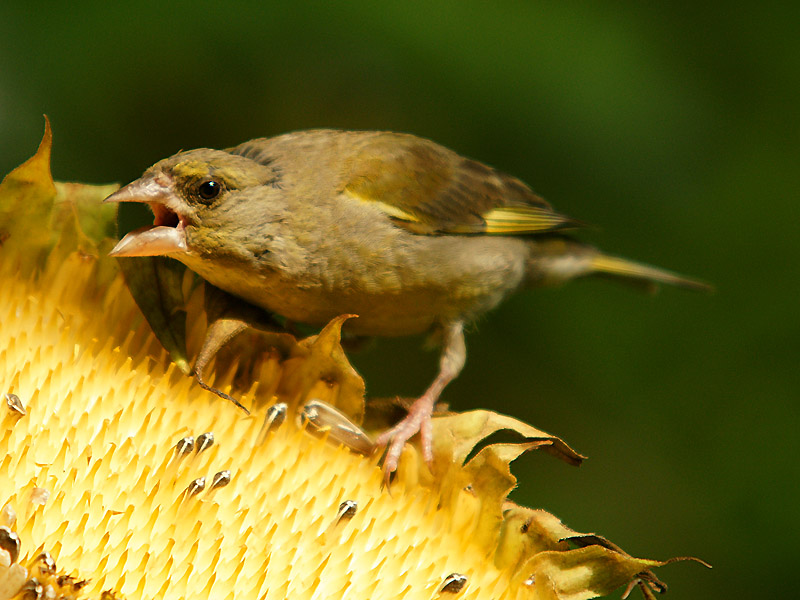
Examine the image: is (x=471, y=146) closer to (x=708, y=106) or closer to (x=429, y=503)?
(x=708, y=106)

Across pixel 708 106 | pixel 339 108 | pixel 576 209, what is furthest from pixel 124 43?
pixel 708 106

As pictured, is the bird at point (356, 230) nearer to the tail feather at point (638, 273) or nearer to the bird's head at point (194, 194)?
the bird's head at point (194, 194)

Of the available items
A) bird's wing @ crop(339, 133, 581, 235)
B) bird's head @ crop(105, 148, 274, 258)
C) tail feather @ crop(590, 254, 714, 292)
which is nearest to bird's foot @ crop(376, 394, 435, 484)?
bird's head @ crop(105, 148, 274, 258)

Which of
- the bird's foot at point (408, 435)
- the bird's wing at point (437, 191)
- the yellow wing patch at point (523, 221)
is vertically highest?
the bird's wing at point (437, 191)

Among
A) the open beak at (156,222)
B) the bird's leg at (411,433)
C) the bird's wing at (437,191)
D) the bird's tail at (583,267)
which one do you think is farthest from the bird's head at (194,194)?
the bird's tail at (583,267)

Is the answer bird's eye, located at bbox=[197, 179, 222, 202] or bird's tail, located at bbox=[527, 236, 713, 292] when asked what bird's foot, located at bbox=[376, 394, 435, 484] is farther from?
bird's tail, located at bbox=[527, 236, 713, 292]

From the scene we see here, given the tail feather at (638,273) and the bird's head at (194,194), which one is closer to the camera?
the bird's head at (194,194)

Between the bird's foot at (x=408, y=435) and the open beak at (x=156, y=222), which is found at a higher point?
the open beak at (x=156, y=222)
